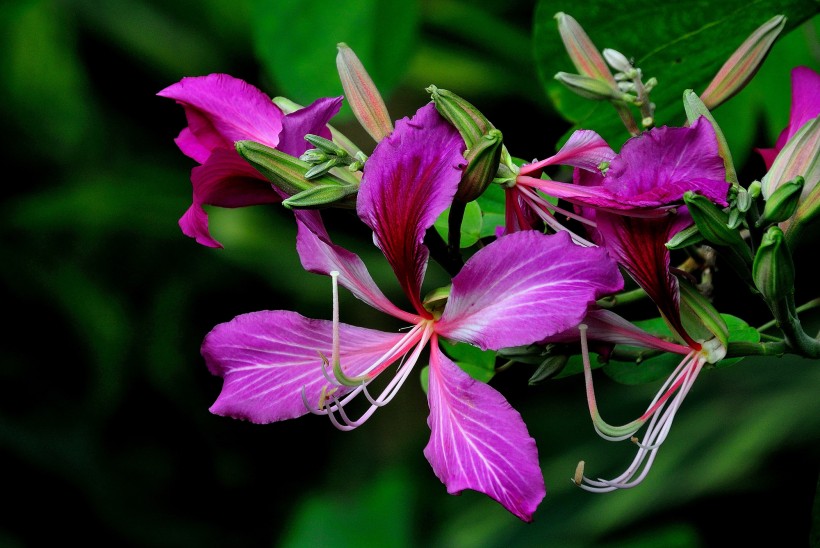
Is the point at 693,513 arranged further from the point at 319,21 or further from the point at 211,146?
the point at 211,146

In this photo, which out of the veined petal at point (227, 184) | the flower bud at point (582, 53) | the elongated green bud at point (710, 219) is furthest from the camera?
the flower bud at point (582, 53)

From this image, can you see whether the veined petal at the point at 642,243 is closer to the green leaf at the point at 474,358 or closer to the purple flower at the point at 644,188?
the purple flower at the point at 644,188

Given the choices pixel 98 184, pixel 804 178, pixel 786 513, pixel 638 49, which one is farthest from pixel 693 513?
pixel 98 184

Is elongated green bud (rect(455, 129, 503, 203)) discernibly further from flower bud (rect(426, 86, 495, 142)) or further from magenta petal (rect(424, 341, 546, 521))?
magenta petal (rect(424, 341, 546, 521))

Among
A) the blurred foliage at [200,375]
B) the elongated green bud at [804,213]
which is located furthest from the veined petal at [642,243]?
the blurred foliage at [200,375]

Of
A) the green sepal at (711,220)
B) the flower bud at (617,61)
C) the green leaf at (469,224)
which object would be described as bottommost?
the green leaf at (469,224)

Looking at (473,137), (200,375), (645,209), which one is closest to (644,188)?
(645,209)
